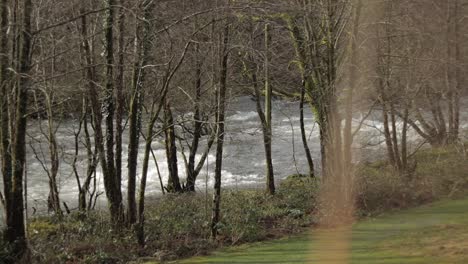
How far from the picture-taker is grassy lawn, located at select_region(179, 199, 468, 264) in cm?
955

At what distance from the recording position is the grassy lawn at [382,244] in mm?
9547

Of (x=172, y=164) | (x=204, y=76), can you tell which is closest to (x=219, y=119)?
(x=204, y=76)

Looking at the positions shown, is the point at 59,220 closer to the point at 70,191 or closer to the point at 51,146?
the point at 51,146

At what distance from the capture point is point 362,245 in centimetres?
1075

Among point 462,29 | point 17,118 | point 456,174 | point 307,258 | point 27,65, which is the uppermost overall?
point 462,29

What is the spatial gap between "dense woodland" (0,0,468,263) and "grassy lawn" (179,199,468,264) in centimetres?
123

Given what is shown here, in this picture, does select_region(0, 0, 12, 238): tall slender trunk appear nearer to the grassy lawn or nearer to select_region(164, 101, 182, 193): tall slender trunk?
the grassy lawn

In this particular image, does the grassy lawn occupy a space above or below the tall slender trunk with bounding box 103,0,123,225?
below

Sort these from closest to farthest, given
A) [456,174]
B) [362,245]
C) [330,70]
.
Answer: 1. [362,245]
2. [330,70]
3. [456,174]

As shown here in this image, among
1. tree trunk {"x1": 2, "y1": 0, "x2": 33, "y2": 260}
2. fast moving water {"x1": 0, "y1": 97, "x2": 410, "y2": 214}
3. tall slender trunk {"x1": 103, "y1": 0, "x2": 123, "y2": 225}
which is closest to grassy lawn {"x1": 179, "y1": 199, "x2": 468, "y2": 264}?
tall slender trunk {"x1": 103, "y1": 0, "x2": 123, "y2": 225}

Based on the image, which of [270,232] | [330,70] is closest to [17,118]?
[270,232]

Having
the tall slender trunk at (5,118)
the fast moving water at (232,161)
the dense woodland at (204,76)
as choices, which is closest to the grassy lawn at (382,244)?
the dense woodland at (204,76)

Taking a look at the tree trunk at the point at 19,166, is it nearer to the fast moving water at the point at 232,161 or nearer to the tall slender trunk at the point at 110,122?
the tall slender trunk at the point at 110,122

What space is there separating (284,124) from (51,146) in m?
18.2
